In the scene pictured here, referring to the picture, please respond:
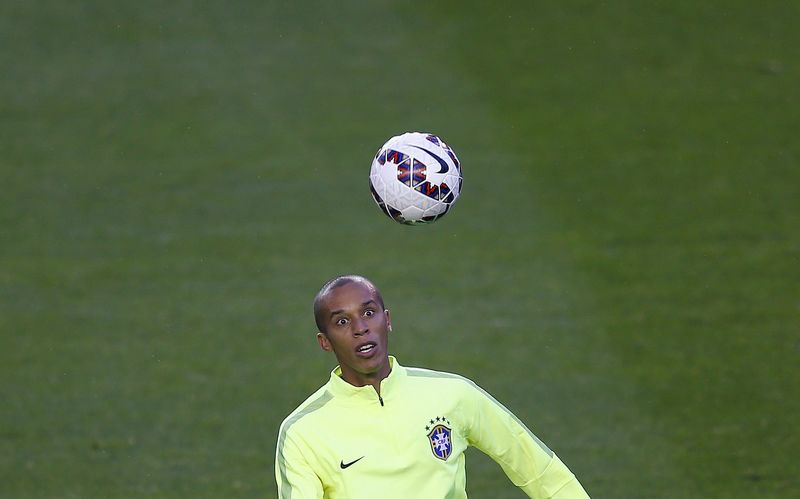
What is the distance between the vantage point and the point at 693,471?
24.5 feet

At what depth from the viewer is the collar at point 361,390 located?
190 inches

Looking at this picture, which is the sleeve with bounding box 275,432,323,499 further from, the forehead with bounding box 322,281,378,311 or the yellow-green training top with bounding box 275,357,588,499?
the forehead with bounding box 322,281,378,311

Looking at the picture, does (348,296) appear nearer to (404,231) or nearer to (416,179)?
(416,179)

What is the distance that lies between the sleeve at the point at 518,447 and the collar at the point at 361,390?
12.3 inches

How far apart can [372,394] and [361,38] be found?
10215mm

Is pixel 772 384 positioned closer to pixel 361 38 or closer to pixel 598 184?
pixel 598 184

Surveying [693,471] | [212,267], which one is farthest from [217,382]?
[693,471]

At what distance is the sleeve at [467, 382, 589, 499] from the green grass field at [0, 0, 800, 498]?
255cm

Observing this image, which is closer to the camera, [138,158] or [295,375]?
[295,375]

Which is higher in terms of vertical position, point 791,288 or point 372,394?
point 791,288

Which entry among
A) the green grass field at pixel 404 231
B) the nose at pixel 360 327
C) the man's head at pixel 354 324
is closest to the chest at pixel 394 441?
the man's head at pixel 354 324

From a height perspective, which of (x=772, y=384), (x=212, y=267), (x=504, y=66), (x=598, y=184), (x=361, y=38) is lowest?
(x=772, y=384)

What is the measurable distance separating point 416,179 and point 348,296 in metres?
1.34

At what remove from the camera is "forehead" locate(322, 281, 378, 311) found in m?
4.73
